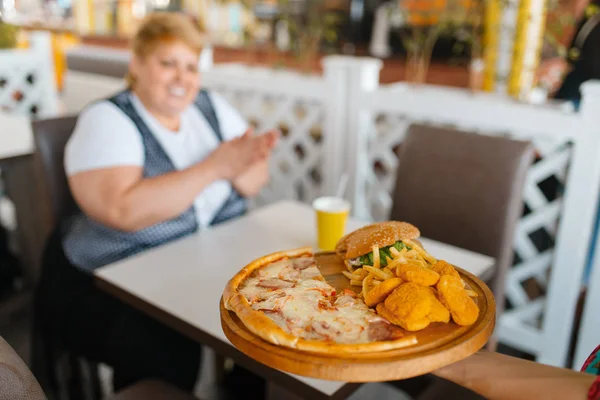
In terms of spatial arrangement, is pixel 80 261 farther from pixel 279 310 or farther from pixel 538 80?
pixel 538 80

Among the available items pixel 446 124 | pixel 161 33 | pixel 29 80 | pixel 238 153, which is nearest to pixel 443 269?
pixel 238 153

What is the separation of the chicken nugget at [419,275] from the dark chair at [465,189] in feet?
2.71

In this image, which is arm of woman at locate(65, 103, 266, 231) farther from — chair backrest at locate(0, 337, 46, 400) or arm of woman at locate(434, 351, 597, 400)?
arm of woman at locate(434, 351, 597, 400)

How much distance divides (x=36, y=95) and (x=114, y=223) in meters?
2.53

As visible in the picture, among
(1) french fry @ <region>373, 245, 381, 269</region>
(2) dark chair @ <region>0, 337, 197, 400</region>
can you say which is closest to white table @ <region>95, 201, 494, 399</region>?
(1) french fry @ <region>373, 245, 381, 269</region>

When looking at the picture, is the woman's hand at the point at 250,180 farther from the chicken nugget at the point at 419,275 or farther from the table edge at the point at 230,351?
the chicken nugget at the point at 419,275

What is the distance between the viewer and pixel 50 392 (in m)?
1.67

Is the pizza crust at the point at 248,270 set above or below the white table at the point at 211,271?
above

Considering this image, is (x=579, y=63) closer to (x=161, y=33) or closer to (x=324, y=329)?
(x=161, y=33)

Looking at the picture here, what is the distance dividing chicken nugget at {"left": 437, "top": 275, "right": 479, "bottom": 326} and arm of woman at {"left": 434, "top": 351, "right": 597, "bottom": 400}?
114 mm

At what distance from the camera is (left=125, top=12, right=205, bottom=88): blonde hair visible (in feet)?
5.18

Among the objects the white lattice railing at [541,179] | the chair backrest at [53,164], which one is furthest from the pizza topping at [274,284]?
the white lattice railing at [541,179]

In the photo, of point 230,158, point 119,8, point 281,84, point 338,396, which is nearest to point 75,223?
point 230,158

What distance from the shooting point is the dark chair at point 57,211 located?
1592 mm
